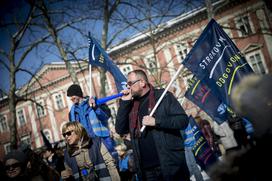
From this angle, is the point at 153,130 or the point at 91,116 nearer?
the point at 153,130

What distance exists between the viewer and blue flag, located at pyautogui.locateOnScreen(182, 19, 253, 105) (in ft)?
11.9

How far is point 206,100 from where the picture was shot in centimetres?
420

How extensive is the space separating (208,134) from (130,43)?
1978cm

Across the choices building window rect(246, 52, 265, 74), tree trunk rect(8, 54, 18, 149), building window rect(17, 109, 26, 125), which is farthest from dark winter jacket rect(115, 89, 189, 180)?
building window rect(17, 109, 26, 125)

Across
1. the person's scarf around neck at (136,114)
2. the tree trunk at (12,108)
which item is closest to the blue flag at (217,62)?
the person's scarf around neck at (136,114)

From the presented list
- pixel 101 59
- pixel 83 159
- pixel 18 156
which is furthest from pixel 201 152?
pixel 18 156

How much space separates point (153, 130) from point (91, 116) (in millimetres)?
1836

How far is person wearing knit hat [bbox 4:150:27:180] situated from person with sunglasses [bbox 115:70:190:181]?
142 cm

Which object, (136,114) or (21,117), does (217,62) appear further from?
(21,117)

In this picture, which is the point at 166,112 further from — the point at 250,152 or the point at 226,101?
the point at 250,152

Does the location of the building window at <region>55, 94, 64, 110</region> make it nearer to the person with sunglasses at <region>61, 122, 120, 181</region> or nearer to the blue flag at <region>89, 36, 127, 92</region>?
the blue flag at <region>89, 36, 127, 92</region>

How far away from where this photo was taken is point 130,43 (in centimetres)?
2645

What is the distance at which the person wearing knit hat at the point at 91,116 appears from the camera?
175 inches

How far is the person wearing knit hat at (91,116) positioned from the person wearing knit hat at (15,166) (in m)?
1.29
